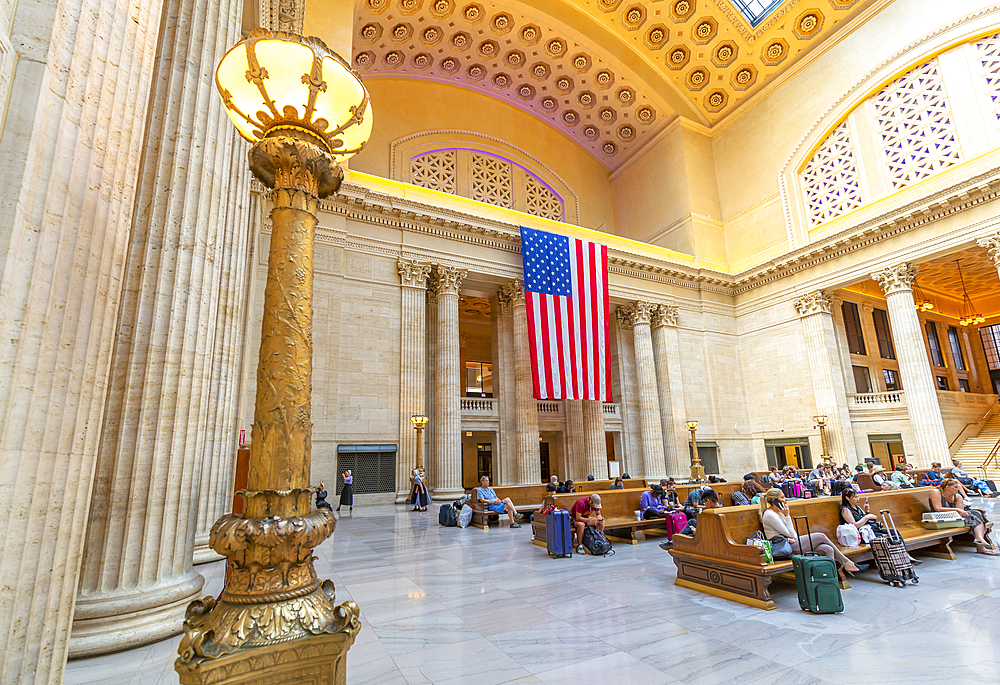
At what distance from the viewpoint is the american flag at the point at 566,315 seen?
17156 millimetres

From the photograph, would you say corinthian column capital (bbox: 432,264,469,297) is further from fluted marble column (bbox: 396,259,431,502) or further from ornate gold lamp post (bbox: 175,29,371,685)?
ornate gold lamp post (bbox: 175,29,371,685)

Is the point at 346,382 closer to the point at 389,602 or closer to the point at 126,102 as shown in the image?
the point at 389,602

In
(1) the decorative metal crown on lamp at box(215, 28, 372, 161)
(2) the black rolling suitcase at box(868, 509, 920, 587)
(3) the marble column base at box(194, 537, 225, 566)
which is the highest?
(1) the decorative metal crown on lamp at box(215, 28, 372, 161)

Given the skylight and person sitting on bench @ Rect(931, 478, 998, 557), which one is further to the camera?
the skylight

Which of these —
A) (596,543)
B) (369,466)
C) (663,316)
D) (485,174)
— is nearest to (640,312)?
(663,316)

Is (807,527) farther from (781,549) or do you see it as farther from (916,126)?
(916,126)

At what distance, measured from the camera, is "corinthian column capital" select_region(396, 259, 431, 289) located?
16125 mm

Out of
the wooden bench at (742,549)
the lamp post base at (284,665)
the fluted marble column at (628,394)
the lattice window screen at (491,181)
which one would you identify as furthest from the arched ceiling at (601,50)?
the lamp post base at (284,665)

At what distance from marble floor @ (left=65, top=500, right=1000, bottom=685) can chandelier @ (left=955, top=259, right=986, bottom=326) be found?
24.2 m

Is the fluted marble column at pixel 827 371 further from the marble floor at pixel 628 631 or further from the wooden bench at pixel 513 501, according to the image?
the marble floor at pixel 628 631

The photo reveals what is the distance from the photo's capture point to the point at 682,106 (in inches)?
973

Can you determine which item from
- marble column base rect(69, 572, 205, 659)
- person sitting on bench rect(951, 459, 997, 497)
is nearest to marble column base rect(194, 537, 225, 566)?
marble column base rect(69, 572, 205, 659)

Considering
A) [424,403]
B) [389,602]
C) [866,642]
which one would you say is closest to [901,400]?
[424,403]

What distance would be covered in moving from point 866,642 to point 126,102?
5.87 m
